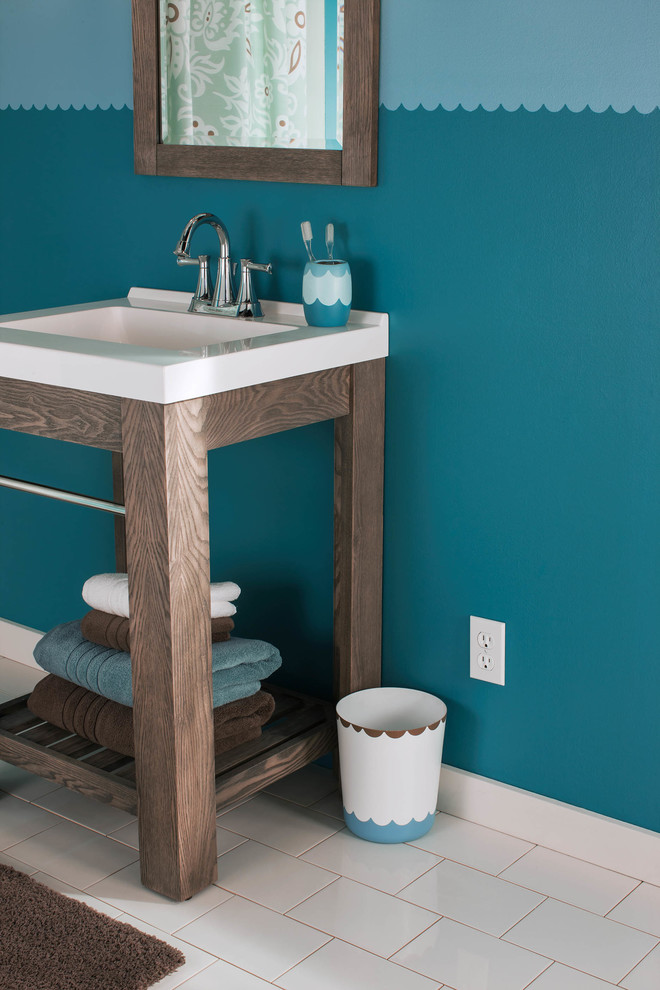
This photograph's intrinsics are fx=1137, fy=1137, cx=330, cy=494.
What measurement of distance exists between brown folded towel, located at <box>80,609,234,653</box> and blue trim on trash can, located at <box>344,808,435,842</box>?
40cm

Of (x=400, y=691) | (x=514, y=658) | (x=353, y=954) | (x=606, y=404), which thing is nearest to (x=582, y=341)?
(x=606, y=404)

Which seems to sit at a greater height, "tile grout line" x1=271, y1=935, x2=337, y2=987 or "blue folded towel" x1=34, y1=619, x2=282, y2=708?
"blue folded towel" x1=34, y1=619, x2=282, y2=708

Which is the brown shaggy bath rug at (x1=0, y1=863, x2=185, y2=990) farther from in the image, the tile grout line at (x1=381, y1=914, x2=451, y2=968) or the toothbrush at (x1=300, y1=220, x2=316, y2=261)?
the toothbrush at (x1=300, y1=220, x2=316, y2=261)

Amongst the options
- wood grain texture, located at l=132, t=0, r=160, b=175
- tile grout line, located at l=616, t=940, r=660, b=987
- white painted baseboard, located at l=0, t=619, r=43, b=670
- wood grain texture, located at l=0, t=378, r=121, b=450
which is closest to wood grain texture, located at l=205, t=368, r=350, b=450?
wood grain texture, located at l=0, t=378, r=121, b=450

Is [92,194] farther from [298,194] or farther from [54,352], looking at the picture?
[54,352]

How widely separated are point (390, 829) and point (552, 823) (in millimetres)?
287

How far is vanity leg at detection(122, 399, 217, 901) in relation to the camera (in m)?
1.69

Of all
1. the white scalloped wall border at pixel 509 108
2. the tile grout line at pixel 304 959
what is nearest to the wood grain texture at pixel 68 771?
the tile grout line at pixel 304 959

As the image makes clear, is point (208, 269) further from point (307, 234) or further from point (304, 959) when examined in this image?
point (304, 959)

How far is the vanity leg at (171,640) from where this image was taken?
1688mm

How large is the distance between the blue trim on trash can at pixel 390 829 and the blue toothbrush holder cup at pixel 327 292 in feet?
2.89

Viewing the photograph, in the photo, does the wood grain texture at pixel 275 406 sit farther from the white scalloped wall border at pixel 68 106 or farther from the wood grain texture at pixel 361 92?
the white scalloped wall border at pixel 68 106

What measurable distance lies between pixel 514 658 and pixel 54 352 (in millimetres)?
944

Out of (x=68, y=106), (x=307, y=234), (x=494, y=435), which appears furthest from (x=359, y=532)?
(x=68, y=106)
